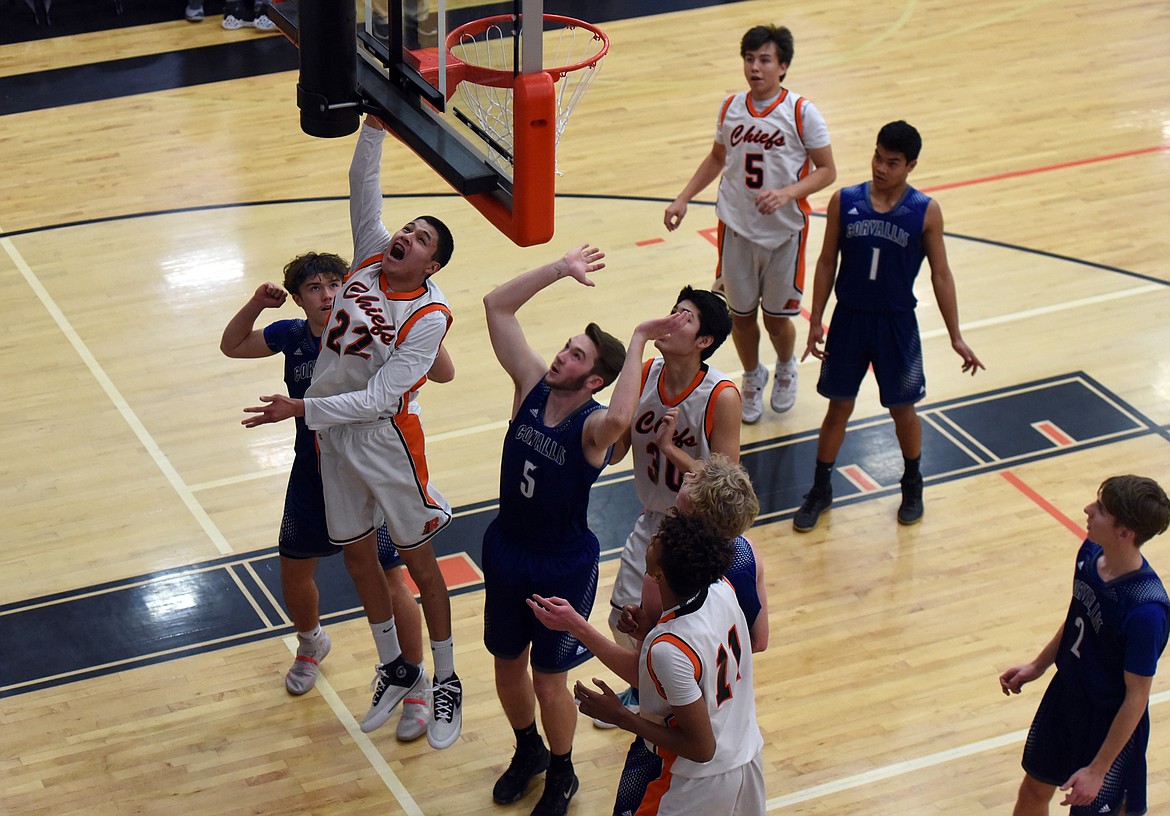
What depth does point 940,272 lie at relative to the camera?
6715 millimetres

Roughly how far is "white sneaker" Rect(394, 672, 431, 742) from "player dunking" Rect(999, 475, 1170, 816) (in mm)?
2262

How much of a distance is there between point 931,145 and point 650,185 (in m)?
2.17

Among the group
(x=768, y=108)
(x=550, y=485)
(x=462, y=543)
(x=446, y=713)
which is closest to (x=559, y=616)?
(x=550, y=485)

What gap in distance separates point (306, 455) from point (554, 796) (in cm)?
156

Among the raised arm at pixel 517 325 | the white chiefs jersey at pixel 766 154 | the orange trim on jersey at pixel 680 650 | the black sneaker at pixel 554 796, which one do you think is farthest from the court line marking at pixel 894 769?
the white chiefs jersey at pixel 766 154

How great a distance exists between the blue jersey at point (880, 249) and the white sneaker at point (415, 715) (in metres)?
2.61

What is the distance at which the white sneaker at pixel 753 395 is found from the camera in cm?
797

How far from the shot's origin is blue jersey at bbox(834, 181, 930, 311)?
6641 mm

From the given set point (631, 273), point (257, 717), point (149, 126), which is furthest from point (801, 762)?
point (149, 126)

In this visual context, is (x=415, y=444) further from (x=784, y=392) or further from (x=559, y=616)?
(x=784, y=392)

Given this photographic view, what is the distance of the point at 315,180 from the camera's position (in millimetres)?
10391

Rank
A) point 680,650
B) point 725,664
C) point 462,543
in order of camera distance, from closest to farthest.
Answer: point 680,650, point 725,664, point 462,543

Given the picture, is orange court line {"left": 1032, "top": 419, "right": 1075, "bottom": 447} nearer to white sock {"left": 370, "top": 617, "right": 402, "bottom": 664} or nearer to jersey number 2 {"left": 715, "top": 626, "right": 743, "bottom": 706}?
white sock {"left": 370, "top": 617, "right": 402, "bottom": 664}

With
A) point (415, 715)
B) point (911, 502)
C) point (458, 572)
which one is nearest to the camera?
point (415, 715)
